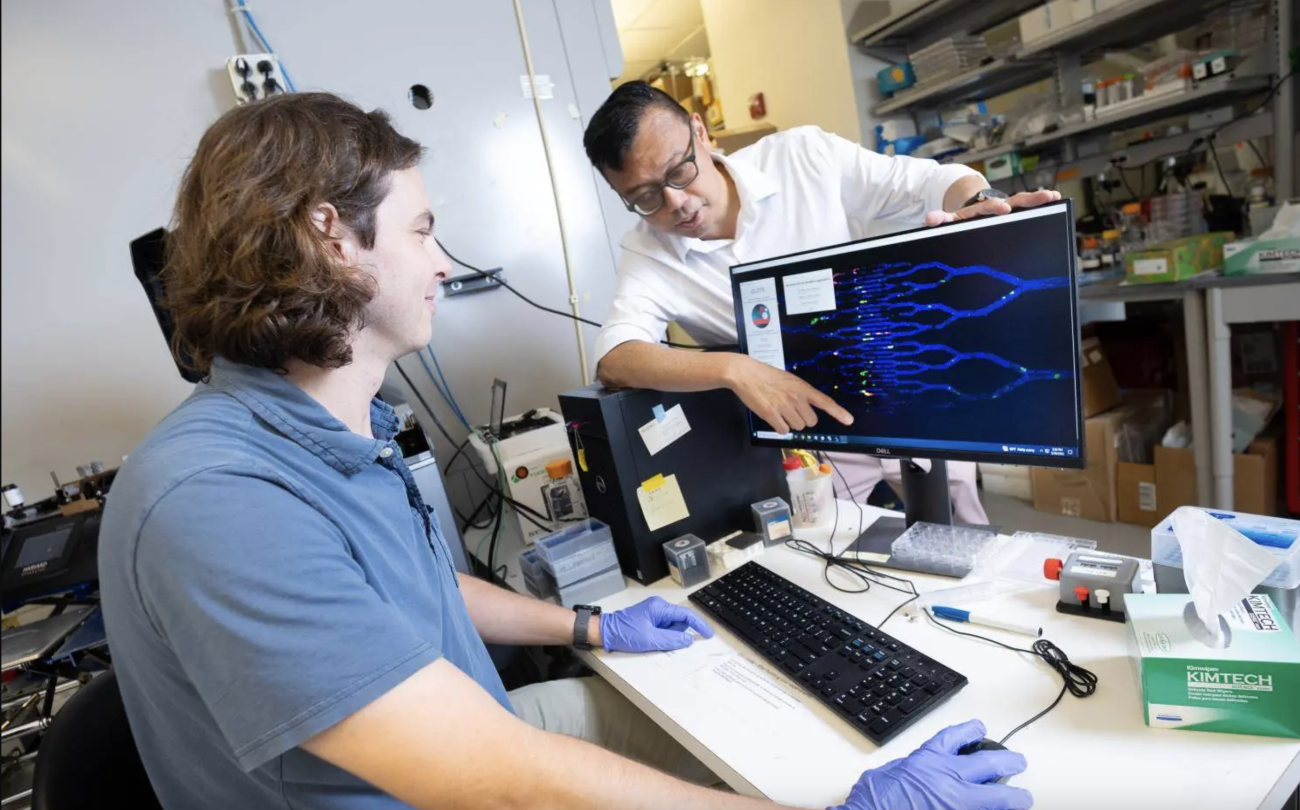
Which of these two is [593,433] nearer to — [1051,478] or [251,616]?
[251,616]

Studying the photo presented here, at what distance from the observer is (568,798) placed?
651 mm

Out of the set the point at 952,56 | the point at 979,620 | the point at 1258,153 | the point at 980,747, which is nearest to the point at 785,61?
the point at 952,56

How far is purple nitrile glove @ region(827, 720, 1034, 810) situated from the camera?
62 centimetres

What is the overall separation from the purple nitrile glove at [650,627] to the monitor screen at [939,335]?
1.24 ft

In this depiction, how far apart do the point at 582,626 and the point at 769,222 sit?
38.9 inches

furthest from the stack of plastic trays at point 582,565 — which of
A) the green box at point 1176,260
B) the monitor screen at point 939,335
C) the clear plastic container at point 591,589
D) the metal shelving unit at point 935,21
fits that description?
the metal shelving unit at point 935,21

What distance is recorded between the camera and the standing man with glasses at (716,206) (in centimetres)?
138

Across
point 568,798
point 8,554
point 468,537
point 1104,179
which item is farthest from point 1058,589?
point 1104,179

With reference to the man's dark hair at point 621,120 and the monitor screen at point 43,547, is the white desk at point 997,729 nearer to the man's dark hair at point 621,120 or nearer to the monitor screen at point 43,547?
the man's dark hair at point 621,120

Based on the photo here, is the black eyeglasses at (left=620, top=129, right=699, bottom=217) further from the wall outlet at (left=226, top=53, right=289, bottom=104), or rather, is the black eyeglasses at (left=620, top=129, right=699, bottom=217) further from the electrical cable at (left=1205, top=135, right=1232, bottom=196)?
the electrical cable at (left=1205, top=135, right=1232, bottom=196)

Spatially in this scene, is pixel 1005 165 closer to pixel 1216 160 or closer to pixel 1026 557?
pixel 1216 160

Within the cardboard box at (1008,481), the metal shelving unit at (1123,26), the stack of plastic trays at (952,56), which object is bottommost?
the cardboard box at (1008,481)

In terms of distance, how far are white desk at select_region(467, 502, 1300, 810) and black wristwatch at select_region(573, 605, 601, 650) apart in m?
0.04

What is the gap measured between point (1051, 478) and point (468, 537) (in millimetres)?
2248
